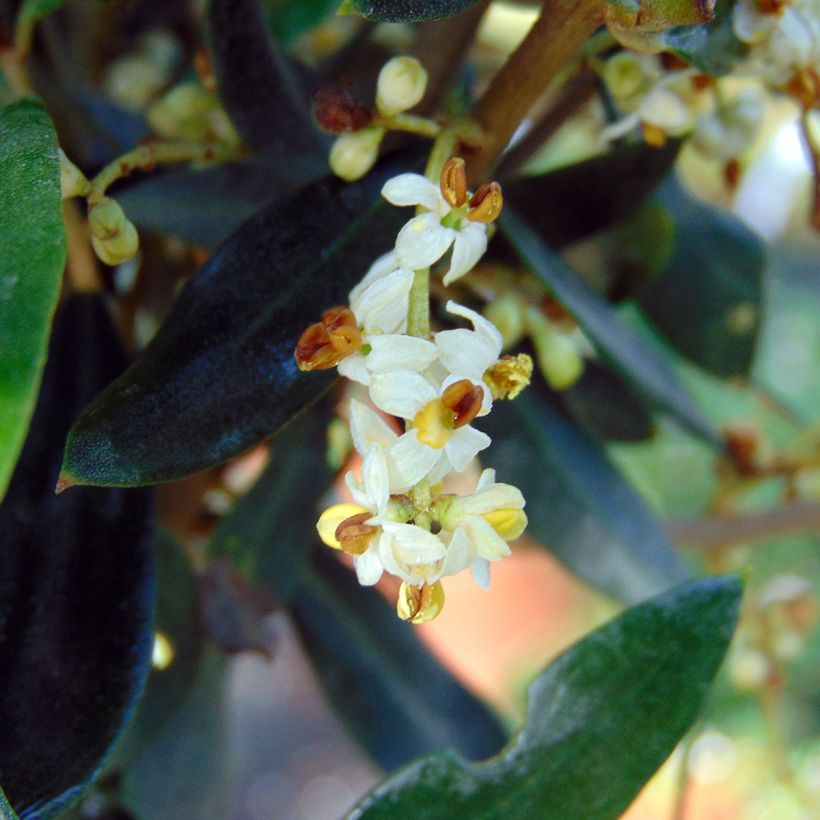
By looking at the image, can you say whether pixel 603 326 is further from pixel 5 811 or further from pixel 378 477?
pixel 5 811

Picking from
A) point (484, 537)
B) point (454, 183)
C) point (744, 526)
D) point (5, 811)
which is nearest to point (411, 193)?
point (454, 183)

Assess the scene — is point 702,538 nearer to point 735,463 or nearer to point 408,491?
point 735,463

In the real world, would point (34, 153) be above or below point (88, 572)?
above

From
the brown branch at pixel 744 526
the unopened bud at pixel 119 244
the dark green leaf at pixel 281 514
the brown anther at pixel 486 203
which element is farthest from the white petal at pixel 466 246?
the brown branch at pixel 744 526

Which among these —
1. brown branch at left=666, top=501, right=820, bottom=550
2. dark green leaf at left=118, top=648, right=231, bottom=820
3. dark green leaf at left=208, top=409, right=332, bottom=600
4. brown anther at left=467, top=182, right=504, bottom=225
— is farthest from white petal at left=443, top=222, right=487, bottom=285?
brown branch at left=666, top=501, right=820, bottom=550

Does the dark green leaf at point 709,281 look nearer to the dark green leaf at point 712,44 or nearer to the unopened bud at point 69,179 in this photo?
the dark green leaf at point 712,44

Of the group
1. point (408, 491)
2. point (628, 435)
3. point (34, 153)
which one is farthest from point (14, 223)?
point (628, 435)

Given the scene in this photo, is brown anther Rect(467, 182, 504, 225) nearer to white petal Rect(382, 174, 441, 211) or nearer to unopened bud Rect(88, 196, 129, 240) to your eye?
white petal Rect(382, 174, 441, 211)
